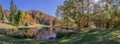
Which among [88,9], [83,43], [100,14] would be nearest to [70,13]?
[88,9]

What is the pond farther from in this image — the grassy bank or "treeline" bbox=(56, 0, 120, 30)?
the grassy bank

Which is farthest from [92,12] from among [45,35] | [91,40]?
[91,40]

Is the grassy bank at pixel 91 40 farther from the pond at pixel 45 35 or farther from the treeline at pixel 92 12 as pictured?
the treeline at pixel 92 12

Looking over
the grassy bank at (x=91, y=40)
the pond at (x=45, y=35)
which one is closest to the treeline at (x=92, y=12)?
the pond at (x=45, y=35)

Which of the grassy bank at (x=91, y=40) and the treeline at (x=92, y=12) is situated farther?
the treeline at (x=92, y=12)

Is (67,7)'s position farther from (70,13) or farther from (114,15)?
(114,15)

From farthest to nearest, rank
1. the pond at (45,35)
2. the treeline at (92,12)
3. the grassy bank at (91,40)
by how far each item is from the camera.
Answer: the treeline at (92,12) → the pond at (45,35) → the grassy bank at (91,40)

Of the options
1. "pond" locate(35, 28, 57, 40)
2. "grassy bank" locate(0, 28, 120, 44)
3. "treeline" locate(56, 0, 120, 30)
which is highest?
"treeline" locate(56, 0, 120, 30)

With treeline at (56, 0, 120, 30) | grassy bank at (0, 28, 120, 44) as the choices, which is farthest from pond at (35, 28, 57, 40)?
grassy bank at (0, 28, 120, 44)

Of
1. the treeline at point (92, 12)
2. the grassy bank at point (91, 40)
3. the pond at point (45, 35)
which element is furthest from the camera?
the treeline at point (92, 12)

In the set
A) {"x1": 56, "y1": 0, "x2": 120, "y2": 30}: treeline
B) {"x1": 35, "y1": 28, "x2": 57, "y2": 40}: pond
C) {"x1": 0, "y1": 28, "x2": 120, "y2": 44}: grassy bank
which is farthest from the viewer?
{"x1": 56, "y1": 0, "x2": 120, "y2": 30}: treeline

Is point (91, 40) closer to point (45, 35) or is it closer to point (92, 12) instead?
point (45, 35)

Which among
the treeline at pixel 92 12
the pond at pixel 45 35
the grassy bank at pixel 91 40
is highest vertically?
the treeline at pixel 92 12

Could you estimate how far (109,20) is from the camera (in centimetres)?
5597
